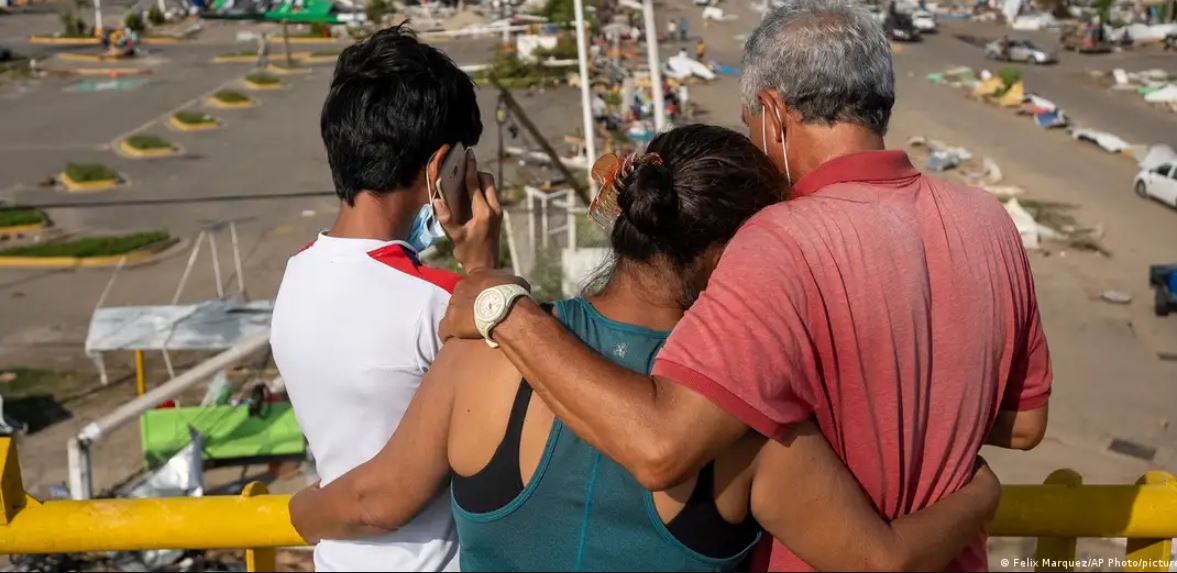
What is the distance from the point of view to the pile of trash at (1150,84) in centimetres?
2873

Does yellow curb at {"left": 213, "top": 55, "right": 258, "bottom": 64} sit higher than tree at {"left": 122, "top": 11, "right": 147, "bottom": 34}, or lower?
lower

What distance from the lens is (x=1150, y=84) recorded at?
3045 centimetres

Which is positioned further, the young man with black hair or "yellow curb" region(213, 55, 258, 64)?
"yellow curb" region(213, 55, 258, 64)

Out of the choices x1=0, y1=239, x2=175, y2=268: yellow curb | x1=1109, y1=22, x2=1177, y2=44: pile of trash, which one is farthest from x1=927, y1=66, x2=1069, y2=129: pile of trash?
x1=0, y1=239, x2=175, y2=268: yellow curb

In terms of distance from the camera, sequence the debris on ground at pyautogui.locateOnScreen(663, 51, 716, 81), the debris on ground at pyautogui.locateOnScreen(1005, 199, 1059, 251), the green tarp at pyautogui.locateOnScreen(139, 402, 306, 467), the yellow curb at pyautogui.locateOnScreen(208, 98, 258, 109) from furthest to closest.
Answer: the debris on ground at pyautogui.locateOnScreen(663, 51, 716, 81) < the yellow curb at pyautogui.locateOnScreen(208, 98, 258, 109) < the debris on ground at pyautogui.locateOnScreen(1005, 199, 1059, 251) < the green tarp at pyautogui.locateOnScreen(139, 402, 306, 467)

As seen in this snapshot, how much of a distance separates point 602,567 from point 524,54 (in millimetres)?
34071

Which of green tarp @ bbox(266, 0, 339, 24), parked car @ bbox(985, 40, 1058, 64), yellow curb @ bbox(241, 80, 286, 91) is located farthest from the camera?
green tarp @ bbox(266, 0, 339, 24)

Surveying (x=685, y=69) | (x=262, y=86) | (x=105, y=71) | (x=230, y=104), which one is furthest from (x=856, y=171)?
(x=105, y=71)

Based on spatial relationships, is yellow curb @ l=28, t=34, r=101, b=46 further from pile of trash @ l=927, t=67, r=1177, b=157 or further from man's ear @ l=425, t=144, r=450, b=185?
man's ear @ l=425, t=144, r=450, b=185

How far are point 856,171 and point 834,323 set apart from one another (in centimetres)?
28

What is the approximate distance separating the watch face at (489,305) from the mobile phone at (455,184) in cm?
51

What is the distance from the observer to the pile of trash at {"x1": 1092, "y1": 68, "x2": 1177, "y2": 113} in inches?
1131

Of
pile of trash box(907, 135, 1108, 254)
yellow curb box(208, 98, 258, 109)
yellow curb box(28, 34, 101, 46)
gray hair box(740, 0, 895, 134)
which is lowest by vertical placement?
pile of trash box(907, 135, 1108, 254)

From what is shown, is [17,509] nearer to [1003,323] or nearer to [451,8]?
[1003,323]
